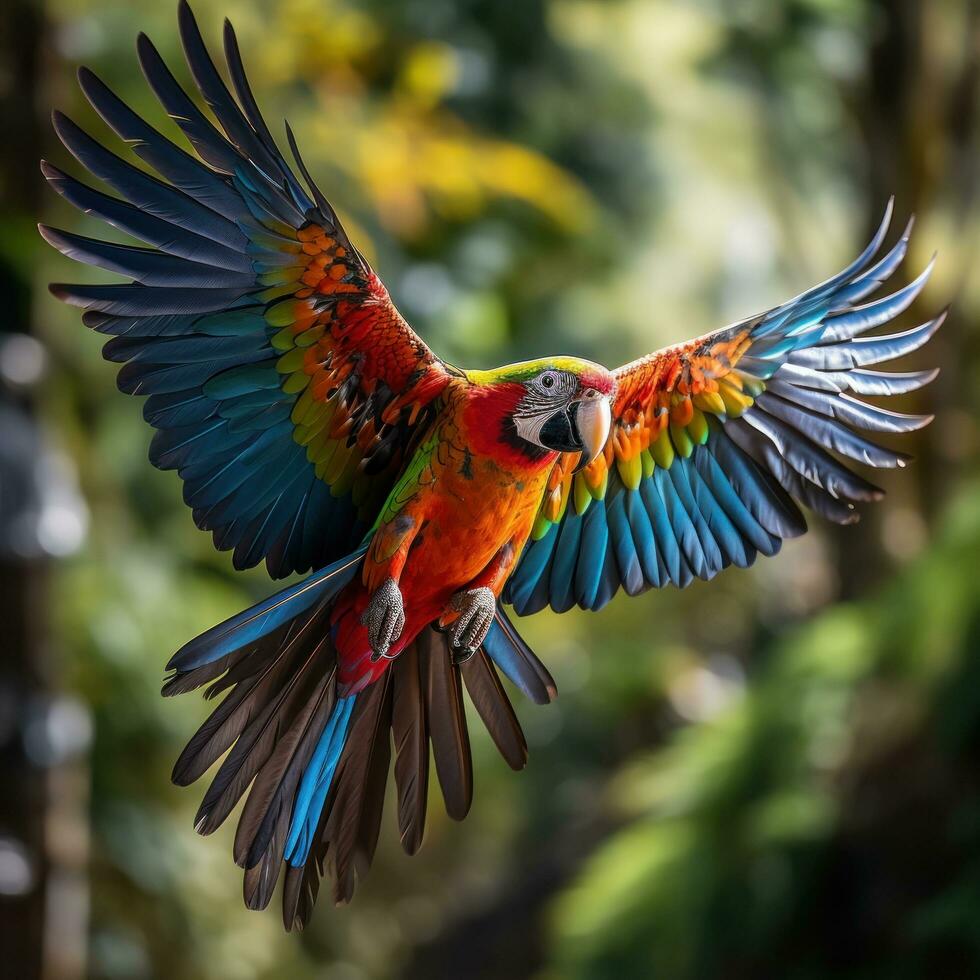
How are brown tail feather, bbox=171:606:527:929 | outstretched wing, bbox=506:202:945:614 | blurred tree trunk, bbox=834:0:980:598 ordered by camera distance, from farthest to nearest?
blurred tree trunk, bbox=834:0:980:598 → outstretched wing, bbox=506:202:945:614 → brown tail feather, bbox=171:606:527:929

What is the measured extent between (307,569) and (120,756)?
4480 millimetres

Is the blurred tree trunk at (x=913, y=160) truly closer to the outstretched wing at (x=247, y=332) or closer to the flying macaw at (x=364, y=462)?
the flying macaw at (x=364, y=462)

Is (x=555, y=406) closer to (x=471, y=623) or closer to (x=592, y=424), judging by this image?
(x=592, y=424)

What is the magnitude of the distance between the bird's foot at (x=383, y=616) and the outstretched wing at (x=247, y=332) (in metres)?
0.16

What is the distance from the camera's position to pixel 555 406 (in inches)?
40.0

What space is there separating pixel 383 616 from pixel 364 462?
0.21 meters

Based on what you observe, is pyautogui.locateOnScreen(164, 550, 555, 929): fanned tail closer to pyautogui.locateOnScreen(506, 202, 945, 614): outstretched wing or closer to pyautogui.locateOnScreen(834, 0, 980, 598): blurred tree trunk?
pyautogui.locateOnScreen(506, 202, 945, 614): outstretched wing

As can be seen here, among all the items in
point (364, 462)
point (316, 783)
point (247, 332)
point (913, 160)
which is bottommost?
point (316, 783)

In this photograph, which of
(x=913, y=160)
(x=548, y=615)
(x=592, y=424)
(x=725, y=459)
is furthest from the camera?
(x=548, y=615)

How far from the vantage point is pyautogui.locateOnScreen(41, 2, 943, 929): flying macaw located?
3.39 feet

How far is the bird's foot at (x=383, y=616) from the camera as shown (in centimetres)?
106

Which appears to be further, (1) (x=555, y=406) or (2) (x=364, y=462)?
(2) (x=364, y=462)

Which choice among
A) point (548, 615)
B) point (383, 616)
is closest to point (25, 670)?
point (383, 616)

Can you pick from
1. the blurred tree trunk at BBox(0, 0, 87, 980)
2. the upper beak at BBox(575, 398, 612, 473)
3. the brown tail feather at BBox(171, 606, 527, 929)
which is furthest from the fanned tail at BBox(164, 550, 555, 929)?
the blurred tree trunk at BBox(0, 0, 87, 980)
